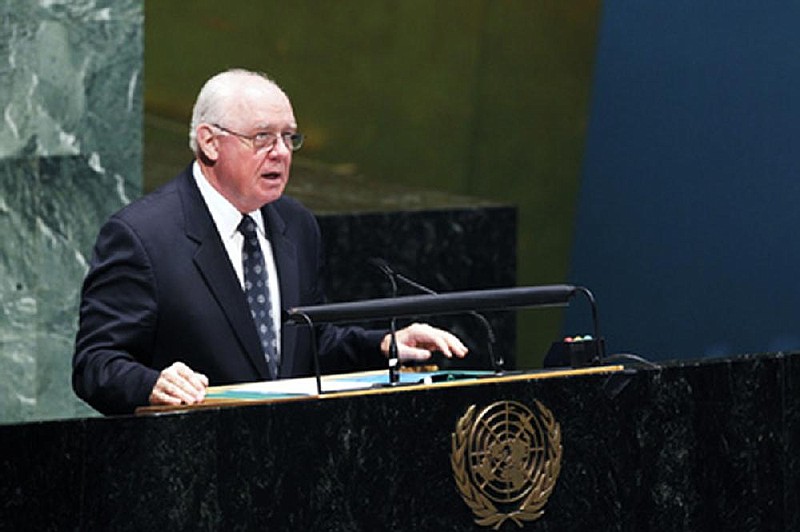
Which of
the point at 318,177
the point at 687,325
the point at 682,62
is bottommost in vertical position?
the point at 687,325

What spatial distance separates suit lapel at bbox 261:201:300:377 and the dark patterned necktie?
0.02 meters

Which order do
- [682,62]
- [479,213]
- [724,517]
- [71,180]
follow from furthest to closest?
[682,62] → [479,213] → [71,180] → [724,517]

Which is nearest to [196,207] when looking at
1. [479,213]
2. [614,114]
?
[479,213]

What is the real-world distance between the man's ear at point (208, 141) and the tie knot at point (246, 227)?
13 centimetres

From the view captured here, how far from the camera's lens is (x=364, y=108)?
303 inches

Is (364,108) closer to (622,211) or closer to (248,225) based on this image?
(622,211)

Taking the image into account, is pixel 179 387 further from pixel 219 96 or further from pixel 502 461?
pixel 219 96

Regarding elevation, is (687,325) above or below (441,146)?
below

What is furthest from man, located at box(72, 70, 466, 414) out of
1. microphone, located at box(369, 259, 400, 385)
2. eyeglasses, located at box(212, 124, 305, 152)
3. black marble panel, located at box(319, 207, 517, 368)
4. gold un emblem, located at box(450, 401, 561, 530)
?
black marble panel, located at box(319, 207, 517, 368)

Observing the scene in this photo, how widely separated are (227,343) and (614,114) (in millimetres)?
4179

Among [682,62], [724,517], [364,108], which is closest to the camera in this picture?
[724,517]

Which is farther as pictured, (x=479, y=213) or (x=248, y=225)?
(x=479, y=213)

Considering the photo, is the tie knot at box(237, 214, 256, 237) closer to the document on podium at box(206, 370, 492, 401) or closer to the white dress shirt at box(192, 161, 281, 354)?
the white dress shirt at box(192, 161, 281, 354)

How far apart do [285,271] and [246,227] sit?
0.36ft
